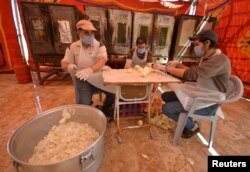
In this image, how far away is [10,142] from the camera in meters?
1.13

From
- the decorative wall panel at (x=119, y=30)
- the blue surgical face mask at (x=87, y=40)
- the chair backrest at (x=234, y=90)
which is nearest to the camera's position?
the chair backrest at (x=234, y=90)

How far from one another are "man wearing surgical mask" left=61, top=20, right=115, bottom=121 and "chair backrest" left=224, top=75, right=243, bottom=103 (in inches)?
58.2

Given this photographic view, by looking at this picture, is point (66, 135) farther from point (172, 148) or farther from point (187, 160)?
point (187, 160)

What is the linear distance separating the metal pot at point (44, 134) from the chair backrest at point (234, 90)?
1.26 m

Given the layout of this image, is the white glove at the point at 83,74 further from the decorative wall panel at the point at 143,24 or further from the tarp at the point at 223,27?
the tarp at the point at 223,27

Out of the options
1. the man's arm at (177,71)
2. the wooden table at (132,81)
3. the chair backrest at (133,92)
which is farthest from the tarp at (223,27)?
the chair backrest at (133,92)

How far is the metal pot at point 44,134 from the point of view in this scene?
38.7 inches

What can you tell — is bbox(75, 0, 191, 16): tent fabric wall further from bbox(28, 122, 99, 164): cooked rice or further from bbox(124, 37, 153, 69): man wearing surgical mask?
bbox(28, 122, 99, 164): cooked rice

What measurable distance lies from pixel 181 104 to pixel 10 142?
5.34 ft

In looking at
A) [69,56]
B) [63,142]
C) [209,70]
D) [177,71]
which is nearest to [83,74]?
[69,56]

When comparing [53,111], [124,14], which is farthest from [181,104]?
[124,14]

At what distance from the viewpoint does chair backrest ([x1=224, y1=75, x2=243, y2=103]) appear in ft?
4.50

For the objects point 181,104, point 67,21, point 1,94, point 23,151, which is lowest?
point 1,94

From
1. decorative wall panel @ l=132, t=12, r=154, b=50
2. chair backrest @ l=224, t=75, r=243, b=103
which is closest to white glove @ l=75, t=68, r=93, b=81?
chair backrest @ l=224, t=75, r=243, b=103
